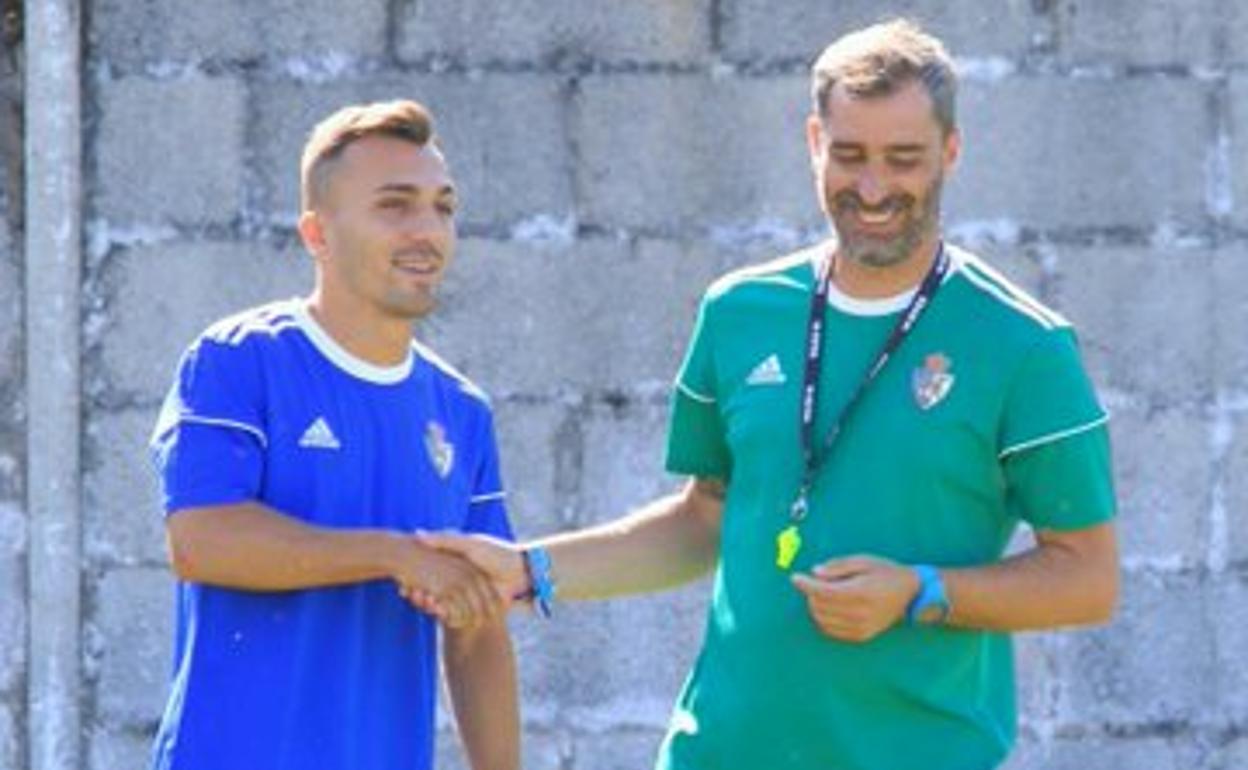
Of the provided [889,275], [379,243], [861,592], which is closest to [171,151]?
[379,243]

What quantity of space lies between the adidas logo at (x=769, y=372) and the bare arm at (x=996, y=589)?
0.32m

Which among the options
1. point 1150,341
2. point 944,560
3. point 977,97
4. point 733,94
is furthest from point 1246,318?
point 944,560

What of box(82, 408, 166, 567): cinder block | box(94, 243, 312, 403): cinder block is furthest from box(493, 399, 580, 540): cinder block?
box(82, 408, 166, 567): cinder block

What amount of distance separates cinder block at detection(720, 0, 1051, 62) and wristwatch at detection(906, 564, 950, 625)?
7.26 feet

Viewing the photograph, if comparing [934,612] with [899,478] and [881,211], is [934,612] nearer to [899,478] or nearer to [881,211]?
[899,478]

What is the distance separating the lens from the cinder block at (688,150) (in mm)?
6523

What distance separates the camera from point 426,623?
4832 mm

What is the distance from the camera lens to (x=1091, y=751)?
21.5ft

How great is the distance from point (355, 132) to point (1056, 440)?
3.72 ft

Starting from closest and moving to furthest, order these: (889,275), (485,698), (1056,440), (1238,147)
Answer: (1056,440) → (889,275) → (485,698) → (1238,147)

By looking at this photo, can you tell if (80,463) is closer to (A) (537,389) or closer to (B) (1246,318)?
(A) (537,389)

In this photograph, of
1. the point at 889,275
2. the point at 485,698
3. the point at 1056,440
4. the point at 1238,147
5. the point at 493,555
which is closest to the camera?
the point at 1056,440

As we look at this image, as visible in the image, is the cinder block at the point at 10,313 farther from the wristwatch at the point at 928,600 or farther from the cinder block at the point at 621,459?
the wristwatch at the point at 928,600

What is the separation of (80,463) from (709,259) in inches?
51.3
